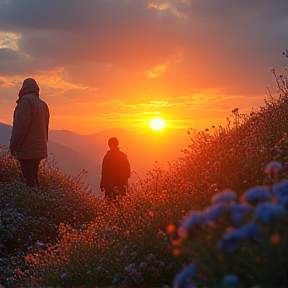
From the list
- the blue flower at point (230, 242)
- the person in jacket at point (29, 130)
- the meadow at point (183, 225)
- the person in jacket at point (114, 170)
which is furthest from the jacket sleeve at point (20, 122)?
the blue flower at point (230, 242)

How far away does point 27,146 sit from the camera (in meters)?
9.44

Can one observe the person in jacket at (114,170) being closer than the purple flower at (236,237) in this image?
No

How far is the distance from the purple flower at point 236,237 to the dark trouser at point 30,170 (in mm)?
7798

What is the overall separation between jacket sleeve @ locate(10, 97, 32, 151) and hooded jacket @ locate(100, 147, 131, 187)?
2.12 metres

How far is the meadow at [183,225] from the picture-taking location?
2375mm

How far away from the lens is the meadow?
238 cm

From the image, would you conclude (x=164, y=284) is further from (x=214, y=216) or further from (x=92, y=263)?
(x=214, y=216)

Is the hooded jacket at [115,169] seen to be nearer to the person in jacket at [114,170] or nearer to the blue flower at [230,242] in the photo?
the person in jacket at [114,170]

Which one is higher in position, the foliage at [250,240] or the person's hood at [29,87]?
the person's hood at [29,87]

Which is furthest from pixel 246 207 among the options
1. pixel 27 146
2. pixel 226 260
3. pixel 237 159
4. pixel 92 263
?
pixel 27 146

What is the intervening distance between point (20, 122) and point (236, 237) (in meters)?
7.75

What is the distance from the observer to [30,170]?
9742 millimetres

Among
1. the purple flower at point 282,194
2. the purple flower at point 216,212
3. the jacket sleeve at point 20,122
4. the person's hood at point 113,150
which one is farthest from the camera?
the person's hood at point 113,150

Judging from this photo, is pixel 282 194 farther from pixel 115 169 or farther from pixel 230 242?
pixel 115 169
